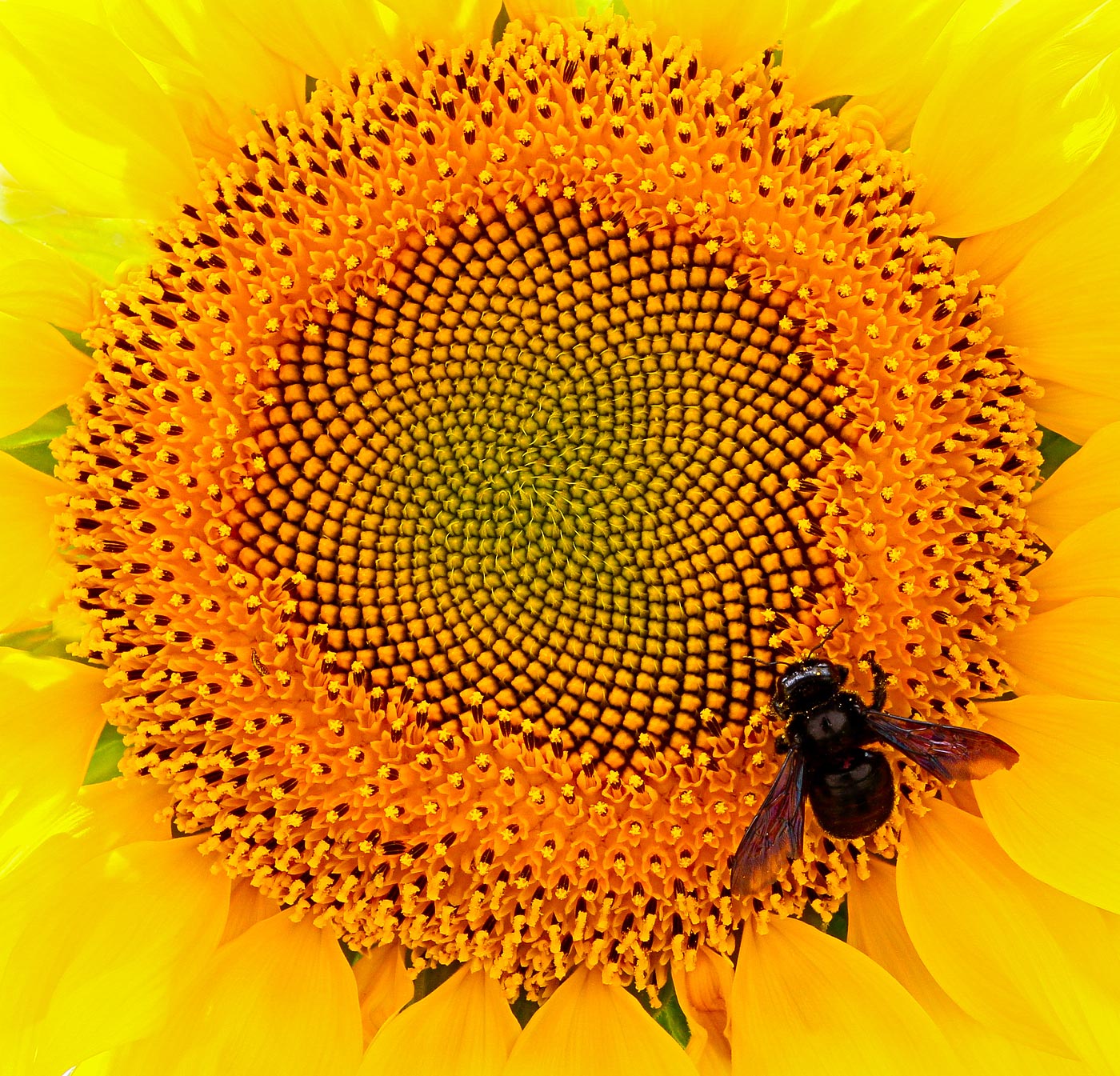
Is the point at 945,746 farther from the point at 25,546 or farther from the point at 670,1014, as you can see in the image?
the point at 25,546

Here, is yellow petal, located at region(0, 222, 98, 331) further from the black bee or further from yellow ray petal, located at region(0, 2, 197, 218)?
the black bee

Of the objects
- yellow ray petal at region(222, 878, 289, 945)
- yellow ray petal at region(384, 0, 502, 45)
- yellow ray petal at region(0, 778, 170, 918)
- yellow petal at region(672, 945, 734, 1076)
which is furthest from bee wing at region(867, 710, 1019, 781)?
yellow ray petal at region(384, 0, 502, 45)

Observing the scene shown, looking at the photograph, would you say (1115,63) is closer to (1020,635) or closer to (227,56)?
(1020,635)

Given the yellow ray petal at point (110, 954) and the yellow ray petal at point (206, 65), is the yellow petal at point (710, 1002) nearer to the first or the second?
the yellow ray petal at point (110, 954)

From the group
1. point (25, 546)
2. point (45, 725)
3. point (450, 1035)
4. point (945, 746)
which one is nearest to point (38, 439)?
point (25, 546)

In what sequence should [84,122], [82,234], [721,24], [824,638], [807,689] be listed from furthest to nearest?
1. [82,234]
2. [84,122]
3. [721,24]
4. [824,638]
5. [807,689]

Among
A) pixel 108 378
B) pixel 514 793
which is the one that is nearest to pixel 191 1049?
pixel 514 793
